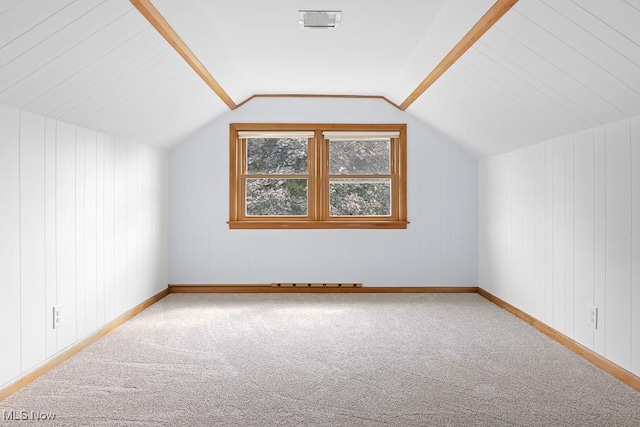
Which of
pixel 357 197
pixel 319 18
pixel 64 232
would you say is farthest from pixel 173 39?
pixel 357 197

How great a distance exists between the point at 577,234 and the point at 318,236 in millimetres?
3072

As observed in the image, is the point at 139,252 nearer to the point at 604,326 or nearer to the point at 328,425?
the point at 328,425

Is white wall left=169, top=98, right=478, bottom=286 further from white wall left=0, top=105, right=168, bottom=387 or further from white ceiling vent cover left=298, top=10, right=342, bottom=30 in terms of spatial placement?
white ceiling vent cover left=298, top=10, right=342, bottom=30

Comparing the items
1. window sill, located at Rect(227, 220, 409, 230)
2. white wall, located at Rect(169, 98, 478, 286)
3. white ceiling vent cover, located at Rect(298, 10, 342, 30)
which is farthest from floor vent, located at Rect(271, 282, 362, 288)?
white ceiling vent cover, located at Rect(298, 10, 342, 30)

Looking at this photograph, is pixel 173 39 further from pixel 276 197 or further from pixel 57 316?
pixel 276 197

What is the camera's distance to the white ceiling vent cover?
11.9 ft

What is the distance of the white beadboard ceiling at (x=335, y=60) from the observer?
2.60 m

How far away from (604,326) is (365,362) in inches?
62.0

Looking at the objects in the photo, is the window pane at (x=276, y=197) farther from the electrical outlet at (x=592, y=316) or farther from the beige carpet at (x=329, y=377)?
the electrical outlet at (x=592, y=316)

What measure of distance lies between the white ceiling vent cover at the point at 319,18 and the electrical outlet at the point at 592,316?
104 inches

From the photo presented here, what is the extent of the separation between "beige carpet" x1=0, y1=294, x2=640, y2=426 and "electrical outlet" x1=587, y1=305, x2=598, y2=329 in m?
0.27

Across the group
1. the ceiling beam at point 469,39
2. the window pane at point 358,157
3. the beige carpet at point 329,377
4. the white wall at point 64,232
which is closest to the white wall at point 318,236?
the window pane at point 358,157

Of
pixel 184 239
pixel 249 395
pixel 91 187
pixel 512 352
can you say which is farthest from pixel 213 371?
pixel 184 239

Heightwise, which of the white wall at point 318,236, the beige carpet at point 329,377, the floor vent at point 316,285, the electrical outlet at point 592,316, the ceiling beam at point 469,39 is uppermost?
the ceiling beam at point 469,39
